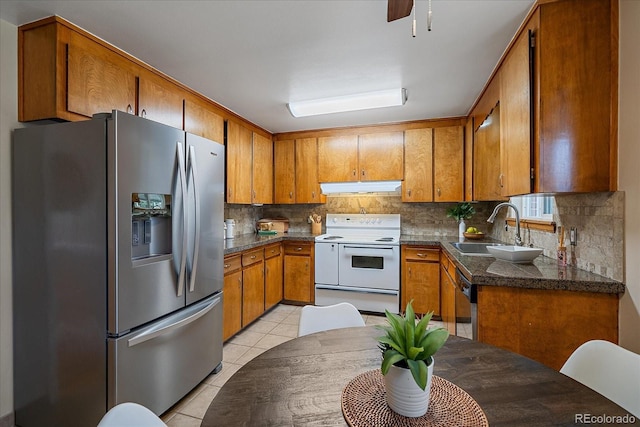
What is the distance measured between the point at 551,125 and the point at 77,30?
269 cm

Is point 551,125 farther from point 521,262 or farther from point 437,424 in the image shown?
point 437,424

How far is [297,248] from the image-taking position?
3967 mm

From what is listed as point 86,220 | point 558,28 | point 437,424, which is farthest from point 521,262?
point 86,220

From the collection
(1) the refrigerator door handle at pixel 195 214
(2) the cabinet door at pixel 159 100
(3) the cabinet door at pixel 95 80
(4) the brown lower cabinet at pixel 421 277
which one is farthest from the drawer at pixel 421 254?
(3) the cabinet door at pixel 95 80

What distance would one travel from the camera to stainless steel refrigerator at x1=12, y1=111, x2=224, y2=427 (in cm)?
155

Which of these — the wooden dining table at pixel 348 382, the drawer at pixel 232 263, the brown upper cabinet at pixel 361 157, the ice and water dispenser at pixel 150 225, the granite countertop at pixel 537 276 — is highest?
the brown upper cabinet at pixel 361 157

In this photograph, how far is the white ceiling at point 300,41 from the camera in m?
1.61

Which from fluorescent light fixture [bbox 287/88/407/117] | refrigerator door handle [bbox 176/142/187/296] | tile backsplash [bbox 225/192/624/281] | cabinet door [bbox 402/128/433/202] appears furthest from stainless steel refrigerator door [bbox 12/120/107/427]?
cabinet door [bbox 402/128/433/202]

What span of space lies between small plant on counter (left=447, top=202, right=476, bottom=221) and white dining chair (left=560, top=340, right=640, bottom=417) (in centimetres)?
274

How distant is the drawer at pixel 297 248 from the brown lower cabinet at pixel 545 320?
2452 millimetres

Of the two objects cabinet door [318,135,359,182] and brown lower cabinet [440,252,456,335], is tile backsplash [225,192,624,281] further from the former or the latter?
brown lower cabinet [440,252,456,335]

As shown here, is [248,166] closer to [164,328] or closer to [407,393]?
[164,328]

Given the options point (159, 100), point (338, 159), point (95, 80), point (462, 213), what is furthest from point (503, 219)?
point (95, 80)

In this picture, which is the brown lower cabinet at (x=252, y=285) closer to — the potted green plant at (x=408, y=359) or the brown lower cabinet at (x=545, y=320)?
the brown lower cabinet at (x=545, y=320)
